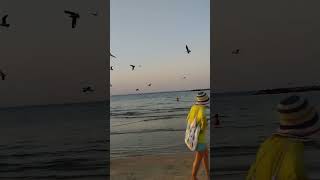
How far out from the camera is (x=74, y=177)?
1280cm

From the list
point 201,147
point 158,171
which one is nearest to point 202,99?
point 201,147

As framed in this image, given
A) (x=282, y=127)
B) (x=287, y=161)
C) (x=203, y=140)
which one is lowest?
(x=203, y=140)

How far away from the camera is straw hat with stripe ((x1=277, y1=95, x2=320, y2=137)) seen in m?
2.06

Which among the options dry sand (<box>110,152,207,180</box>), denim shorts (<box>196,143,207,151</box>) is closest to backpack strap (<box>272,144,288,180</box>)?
denim shorts (<box>196,143,207,151</box>)

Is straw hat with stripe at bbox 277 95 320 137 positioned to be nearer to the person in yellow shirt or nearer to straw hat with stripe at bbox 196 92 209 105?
the person in yellow shirt

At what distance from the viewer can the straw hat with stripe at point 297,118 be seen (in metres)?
2.06

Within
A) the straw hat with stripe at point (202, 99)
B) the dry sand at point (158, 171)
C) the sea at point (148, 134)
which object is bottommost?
→ the sea at point (148, 134)

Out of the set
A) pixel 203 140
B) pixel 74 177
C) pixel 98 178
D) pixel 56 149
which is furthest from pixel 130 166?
pixel 56 149

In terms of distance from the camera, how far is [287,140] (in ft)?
6.65

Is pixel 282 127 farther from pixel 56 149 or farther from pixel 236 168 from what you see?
pixel 56 149

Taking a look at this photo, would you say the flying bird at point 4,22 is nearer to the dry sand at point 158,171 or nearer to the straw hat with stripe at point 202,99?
the dry sand at point 158,171

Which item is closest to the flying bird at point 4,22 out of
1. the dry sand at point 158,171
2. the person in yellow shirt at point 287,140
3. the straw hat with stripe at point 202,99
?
the dry sand at point 158,171

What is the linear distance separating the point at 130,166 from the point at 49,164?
5.49 metres

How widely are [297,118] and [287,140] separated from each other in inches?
4.7
